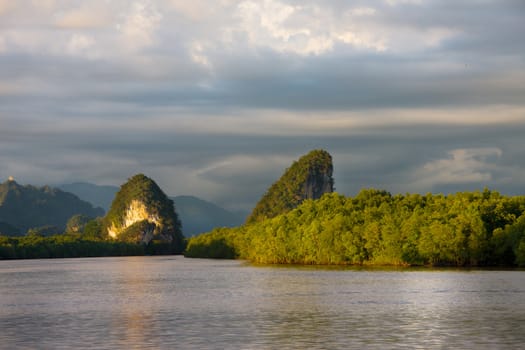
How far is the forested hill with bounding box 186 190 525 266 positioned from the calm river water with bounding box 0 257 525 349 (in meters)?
21.2

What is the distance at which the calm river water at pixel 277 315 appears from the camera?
37375 millimetres

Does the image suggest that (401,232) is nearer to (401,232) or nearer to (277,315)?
(401,232)

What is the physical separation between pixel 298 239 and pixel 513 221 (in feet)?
120

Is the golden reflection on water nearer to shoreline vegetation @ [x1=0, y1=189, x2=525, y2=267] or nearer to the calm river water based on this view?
the calm river water

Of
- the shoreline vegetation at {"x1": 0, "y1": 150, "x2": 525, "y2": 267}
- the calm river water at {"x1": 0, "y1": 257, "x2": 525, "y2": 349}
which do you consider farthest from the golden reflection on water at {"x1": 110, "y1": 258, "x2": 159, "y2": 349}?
the shoreline vegetation at {"x1": 0, "y1": 150, "x2": 525, "y2": 267}

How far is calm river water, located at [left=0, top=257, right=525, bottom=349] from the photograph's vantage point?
3738cm

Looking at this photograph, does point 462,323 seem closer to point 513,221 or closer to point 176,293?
point 176,293

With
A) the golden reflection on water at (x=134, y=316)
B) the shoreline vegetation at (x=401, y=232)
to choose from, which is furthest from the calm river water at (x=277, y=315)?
the shoreline vegetation at (x=401, y=232)

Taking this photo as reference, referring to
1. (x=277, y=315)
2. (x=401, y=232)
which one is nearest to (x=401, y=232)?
(x=401, y=232)

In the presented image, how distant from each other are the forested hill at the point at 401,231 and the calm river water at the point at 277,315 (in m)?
21.2

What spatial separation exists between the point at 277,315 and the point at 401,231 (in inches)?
2556

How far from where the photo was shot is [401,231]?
11181cm

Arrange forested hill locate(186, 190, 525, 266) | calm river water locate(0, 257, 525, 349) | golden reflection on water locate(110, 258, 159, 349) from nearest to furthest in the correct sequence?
calm river water locate(0, 257, 525, 349)
golden reflection on water locate(110, 258, 159, 349)
forested hill locate(186, 190, 525, 266)

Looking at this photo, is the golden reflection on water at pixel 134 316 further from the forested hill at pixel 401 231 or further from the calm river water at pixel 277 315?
the forested hill at pixel 401 231
